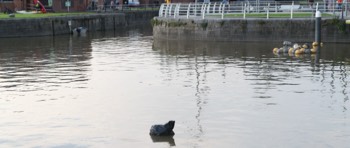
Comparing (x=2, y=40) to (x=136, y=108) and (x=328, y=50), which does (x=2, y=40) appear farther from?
(x=136, y=108)

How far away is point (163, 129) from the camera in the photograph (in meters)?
15.9

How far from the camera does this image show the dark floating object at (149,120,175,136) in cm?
1595

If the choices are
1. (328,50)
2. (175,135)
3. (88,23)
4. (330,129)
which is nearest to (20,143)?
(175,135)

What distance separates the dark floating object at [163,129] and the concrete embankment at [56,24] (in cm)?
3686

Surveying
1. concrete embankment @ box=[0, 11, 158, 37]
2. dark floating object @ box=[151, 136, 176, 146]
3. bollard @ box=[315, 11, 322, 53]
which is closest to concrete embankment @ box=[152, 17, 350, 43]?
bollard @ box=[315, 11, 322, 53]

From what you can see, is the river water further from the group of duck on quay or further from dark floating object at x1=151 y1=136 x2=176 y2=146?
the group of duck on quay

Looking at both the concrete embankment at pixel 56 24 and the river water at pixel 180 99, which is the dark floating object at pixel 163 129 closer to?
the river water at pixel 180 99

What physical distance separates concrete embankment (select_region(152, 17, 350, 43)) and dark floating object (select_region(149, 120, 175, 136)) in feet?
77.1

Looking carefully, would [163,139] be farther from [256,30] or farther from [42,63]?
[256,30]

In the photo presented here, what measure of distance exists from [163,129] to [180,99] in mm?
4802

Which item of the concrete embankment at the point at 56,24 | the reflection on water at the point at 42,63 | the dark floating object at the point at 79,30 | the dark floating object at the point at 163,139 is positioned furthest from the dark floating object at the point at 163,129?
the dark floating object at the point at 79,30

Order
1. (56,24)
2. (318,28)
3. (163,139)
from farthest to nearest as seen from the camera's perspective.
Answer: (56,24) < (318,28) < (163,139)

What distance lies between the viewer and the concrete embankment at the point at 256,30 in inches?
1497

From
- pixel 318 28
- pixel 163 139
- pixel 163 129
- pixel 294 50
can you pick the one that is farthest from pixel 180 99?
pixel 318 28
